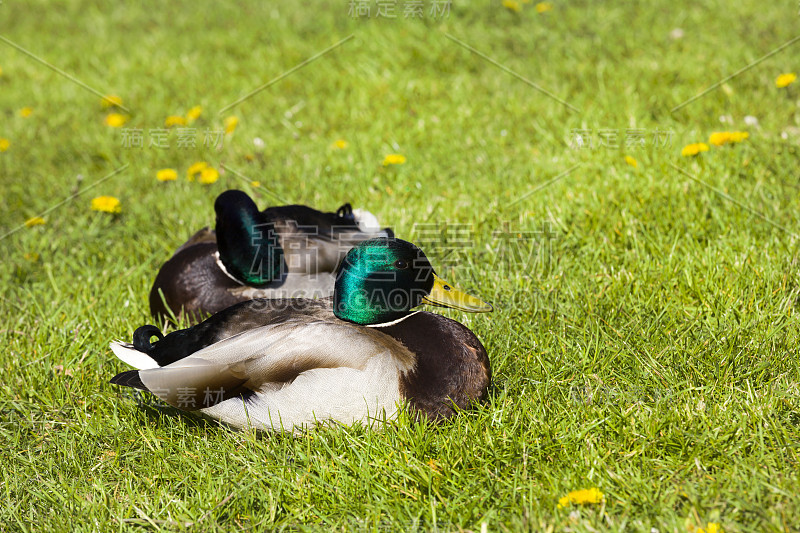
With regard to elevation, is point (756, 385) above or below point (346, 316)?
below

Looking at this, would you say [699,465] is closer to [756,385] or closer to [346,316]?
[756,385]

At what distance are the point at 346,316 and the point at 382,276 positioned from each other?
210 mm

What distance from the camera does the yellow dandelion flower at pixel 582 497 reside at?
2.15m

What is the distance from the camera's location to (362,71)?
6.19 meters

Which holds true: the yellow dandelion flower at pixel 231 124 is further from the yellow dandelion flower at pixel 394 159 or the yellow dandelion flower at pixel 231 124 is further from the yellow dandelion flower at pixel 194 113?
the yellow dandelion flower at pixel 394 159

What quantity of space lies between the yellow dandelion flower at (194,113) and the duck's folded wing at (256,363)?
3.29 meters

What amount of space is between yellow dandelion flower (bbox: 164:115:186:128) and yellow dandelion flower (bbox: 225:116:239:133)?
32 centimetres

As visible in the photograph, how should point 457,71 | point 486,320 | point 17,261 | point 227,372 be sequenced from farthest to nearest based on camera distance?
1. point 457,71
2. point 17,261
3. point 486,320
4. point 227,372

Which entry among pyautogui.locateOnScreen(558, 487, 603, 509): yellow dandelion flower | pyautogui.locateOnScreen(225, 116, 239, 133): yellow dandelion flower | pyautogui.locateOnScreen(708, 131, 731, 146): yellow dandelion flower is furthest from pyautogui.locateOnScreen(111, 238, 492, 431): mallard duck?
pyautogui.locateOnScreen(225, 116, 239, 133): yellow dandelion flower

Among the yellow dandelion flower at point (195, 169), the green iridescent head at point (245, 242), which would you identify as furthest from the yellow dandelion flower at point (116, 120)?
the green iridescent head at point (245, 242)

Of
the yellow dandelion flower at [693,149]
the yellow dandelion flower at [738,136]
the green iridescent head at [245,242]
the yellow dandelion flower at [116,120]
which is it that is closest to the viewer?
the green iridescent head at [245,242]

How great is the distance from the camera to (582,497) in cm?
215

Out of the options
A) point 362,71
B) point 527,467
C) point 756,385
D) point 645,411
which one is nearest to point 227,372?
point 527,467

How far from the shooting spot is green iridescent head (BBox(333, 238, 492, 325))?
2.79 m
